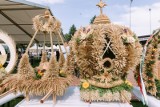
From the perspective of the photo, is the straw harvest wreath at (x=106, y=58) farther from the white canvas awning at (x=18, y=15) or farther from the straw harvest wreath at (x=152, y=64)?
the white canvas awning at (x=18, y=15)

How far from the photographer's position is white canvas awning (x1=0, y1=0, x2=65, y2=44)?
9409mm

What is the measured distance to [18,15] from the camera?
11.6 m

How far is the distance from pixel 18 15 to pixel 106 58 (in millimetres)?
8439

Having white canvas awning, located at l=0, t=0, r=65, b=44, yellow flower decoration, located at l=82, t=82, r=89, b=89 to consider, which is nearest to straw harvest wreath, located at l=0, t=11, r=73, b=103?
yellow flower decoration, located at l=82, t=82, r=89, b=89

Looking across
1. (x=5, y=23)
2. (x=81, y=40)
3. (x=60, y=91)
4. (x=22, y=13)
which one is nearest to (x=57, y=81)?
(x=60, y=91)

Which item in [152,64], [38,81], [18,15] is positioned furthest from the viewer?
[18,15]

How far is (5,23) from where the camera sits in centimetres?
1351

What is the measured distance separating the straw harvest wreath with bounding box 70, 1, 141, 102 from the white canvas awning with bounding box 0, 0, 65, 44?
18.6 feet

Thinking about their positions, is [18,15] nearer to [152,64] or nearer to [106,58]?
[106,58]

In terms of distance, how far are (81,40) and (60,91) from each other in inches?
37.9

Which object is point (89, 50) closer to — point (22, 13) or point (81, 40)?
point (81, 40)

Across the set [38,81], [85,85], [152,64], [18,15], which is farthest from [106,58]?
[18,15]

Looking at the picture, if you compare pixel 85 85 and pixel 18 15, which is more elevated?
pixel 18 15

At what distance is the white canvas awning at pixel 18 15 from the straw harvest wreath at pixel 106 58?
5.66m
